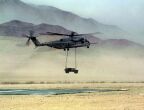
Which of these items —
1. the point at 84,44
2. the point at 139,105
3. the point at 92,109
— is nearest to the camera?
the point at 92,109

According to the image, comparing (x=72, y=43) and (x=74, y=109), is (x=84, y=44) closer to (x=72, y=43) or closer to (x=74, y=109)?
(x=72, y=43)

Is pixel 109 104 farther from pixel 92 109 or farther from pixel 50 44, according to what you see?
pixel 50 44

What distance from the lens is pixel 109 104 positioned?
72.4 m

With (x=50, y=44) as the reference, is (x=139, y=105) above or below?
below

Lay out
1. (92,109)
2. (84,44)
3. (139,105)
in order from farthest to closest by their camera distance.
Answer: (84,44) < (139,105) < (92,109)

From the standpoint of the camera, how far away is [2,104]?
73.6 m

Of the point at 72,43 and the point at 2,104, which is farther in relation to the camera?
the point at 72,43

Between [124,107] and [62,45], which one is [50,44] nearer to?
[62,45]

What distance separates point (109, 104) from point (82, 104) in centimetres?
358

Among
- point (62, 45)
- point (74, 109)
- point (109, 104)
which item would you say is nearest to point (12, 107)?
point (74, 109)

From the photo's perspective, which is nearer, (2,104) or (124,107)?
(124,107)

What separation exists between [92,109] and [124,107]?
441cm

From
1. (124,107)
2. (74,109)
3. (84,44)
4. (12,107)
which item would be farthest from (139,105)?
(84,44)

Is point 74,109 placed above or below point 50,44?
below
